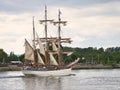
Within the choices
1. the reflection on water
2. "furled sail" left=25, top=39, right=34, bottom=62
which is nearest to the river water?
the reflection on water

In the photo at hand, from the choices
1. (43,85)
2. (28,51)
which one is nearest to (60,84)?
(43,85)

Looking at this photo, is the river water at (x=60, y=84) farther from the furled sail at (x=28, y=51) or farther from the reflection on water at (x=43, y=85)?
the furled sail at (x=28, y=51)

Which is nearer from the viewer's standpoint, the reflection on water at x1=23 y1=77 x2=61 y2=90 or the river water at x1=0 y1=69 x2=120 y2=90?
the reflection on water at x1=23 y1=77 x2=61 y2=90

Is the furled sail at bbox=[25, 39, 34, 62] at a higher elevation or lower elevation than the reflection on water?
higher

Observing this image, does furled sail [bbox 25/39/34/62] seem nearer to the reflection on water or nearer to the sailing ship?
the sailing ship

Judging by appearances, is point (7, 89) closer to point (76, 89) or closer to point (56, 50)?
point (76, 89)

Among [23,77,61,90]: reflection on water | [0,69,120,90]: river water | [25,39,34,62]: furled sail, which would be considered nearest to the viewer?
[23,77,61,90]: reflection on water

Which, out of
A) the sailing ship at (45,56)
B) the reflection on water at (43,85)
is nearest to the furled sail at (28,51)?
the sailing ship at (45,56)

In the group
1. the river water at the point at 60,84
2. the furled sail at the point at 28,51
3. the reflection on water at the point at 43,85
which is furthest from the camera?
the furled sail at the point at 28,51

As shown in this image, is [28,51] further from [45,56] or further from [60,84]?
[60,84]

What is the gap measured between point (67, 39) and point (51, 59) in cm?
1097

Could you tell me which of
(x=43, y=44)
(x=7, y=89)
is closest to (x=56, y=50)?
(x=43, y=44)

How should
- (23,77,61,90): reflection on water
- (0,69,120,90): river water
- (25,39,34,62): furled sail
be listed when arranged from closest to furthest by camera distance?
1. (23,77,61,90): reflection on water
2. (0,69,120,90): river water
3. (25,39,34,62): furled sail

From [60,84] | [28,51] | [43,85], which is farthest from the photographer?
[28,51]
